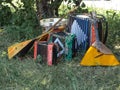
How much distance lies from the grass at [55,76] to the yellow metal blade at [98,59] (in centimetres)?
9

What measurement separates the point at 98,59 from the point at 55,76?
2.51 ft

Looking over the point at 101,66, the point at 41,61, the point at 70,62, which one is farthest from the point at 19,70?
the point at 101,66

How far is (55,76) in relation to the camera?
15.4ft

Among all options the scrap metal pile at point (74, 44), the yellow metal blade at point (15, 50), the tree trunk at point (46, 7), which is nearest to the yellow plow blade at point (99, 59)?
the scrap metal pile at point (74, 44)

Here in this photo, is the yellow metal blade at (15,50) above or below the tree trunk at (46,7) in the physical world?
below

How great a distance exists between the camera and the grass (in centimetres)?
443

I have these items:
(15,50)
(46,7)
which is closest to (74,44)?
(15,50)

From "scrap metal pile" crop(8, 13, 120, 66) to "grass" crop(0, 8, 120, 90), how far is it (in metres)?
0.12

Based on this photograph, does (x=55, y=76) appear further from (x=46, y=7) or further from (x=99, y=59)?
(x=46, y=7)

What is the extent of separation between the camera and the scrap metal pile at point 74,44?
16.9 ft

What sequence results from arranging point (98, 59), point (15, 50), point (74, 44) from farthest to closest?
point (15, 50) < point (74, 44) < point (98, 59)

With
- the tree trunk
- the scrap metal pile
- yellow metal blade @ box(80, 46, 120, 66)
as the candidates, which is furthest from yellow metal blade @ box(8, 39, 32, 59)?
the tree trunk

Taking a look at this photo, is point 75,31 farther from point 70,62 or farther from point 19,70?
point 19,70

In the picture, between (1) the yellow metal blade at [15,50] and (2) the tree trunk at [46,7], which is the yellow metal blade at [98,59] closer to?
(1) the yellow metal blade at [15,50]
